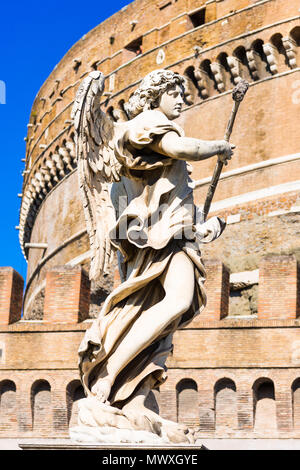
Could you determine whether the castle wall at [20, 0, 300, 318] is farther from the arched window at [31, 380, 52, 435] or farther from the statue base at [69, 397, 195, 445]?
the statue base at [69, 397, 195, 445]

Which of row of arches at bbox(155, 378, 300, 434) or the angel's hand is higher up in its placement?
row of arches at bbox(155, 378, 300, 434)

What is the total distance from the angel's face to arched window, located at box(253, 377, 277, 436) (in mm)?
10169

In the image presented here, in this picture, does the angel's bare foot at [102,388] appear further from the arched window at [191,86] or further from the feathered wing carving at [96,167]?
the arched window at [191,86]

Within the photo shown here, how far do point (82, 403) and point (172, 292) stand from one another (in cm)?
73

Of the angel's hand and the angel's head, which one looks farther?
the angel's head

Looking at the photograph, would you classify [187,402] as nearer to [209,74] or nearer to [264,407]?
[264,407]

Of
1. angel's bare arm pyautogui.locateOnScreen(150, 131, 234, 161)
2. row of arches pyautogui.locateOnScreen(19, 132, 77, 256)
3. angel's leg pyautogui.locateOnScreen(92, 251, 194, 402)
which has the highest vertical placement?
row of arches pyautogui.locateOnScreen(19, 132, 77, 256)

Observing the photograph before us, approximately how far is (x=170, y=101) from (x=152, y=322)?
1.26m

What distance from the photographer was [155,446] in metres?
5.43

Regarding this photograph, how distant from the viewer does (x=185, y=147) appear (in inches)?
237

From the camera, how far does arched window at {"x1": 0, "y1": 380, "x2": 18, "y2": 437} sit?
691 inches

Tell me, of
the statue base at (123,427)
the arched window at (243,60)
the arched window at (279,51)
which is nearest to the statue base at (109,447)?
the statue base at (123,427)

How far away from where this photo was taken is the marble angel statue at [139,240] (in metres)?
5.93

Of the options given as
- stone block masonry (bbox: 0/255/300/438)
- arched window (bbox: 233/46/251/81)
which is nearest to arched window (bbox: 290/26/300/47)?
arched window (bbox: 233/46/251/81)
